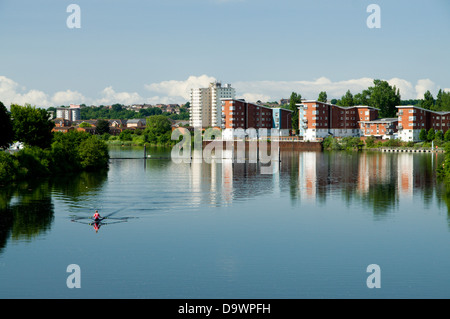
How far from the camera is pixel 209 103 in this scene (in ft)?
604

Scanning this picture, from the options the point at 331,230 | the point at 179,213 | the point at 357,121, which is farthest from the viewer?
the point at 357,121

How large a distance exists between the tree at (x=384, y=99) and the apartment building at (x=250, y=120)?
69.5 feet

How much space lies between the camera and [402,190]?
4388 cm

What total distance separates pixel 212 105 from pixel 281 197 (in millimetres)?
143136

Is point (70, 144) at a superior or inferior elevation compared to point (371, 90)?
inferior

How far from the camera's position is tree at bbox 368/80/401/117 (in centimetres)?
13112

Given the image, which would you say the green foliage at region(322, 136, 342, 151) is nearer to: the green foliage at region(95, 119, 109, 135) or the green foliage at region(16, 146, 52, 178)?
the green foliage at region(95, 119, 109, 135)

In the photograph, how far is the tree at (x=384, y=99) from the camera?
5162 inches

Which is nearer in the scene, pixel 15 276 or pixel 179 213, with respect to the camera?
pixel 15 276

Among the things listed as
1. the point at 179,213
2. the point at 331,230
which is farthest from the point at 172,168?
the point at 331,230

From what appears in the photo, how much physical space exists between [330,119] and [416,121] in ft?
65.5

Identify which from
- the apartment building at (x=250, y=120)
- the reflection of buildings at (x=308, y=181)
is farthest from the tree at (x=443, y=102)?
the reflection of buildings at (x=308, y=181)

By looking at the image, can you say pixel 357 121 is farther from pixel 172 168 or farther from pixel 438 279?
pixel 438 279
